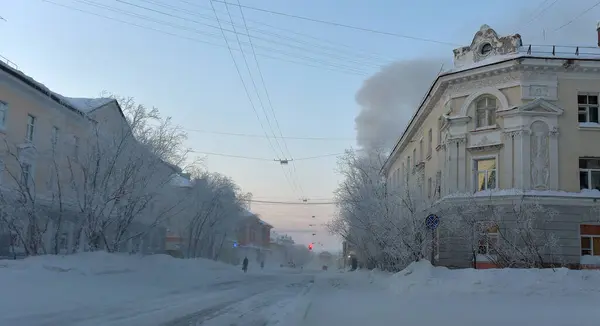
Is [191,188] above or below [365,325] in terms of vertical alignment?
above

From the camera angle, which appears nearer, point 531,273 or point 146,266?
point 531,273

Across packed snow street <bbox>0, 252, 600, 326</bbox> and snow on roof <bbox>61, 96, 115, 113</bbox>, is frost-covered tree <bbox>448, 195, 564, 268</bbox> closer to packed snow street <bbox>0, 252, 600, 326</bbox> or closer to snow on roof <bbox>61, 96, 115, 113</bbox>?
packed snow street <bbox>0, 252, 600, 326</bbox>

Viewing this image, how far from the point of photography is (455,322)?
1040 centimetres

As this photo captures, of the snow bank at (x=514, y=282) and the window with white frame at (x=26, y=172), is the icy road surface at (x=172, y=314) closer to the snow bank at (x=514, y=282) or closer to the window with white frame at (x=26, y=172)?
the snow bank at (x=514, y=282)

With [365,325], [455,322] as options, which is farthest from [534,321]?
[365,325]

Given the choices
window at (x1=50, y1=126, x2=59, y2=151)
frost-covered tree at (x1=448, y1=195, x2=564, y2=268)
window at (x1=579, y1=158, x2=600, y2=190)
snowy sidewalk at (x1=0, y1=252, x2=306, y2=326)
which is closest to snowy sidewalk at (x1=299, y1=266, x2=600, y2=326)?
snowy sidewalk at (x1=0, y1=252, x2=306, y2=326)

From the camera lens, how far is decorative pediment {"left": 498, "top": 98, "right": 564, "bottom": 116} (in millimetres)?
26109

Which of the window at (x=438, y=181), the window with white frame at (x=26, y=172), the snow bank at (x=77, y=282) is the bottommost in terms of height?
the snow bank at (x=77, y=282)

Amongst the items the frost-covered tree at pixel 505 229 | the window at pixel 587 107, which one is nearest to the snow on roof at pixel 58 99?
the frost-covered tree at pixel 505 229

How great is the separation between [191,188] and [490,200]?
2548 cm

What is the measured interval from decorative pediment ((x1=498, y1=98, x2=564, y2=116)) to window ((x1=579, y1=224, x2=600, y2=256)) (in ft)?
18.3

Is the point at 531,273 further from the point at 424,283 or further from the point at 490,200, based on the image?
the point at 490,200

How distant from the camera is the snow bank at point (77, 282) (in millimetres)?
12398

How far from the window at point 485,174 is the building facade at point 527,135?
5cm
